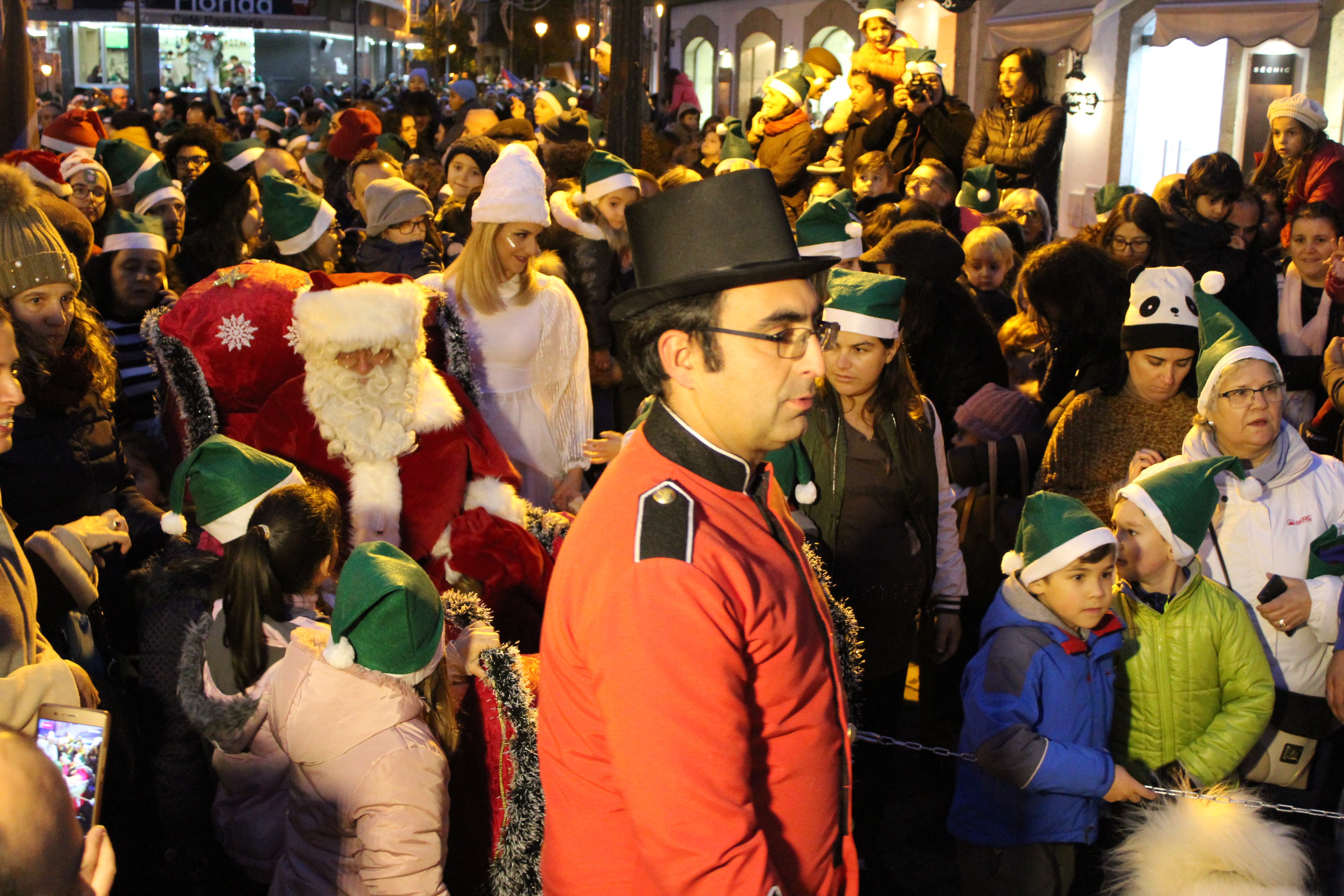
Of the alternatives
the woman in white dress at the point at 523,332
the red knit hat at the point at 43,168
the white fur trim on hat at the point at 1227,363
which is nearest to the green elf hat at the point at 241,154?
the red knit hat at the point at 43,168

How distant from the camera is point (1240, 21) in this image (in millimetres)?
9922

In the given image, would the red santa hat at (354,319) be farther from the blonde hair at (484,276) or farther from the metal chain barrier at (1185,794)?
the metal chain barrier at (1185,794)

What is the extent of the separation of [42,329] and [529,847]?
247cm

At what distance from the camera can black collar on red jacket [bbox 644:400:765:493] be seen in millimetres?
1906

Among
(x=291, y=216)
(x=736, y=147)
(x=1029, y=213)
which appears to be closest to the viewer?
(x=291, y=216)

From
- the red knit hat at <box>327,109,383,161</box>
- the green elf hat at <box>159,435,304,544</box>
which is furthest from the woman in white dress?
the red knit hat at <box>327,109,383,161</box>

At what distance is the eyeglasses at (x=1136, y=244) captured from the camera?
568cm

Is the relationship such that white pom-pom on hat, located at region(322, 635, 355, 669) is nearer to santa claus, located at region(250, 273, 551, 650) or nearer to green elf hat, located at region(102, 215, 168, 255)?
santa claus, located at region(250, 273, 551, 650)

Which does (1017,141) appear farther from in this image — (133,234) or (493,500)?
(493,500)

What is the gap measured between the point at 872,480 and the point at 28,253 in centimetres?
289

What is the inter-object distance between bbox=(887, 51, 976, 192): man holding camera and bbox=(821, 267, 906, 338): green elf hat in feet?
20.8

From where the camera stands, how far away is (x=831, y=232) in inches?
202

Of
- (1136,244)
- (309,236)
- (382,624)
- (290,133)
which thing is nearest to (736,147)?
(1136,244)

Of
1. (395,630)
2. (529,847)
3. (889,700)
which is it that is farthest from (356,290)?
(889,700)
